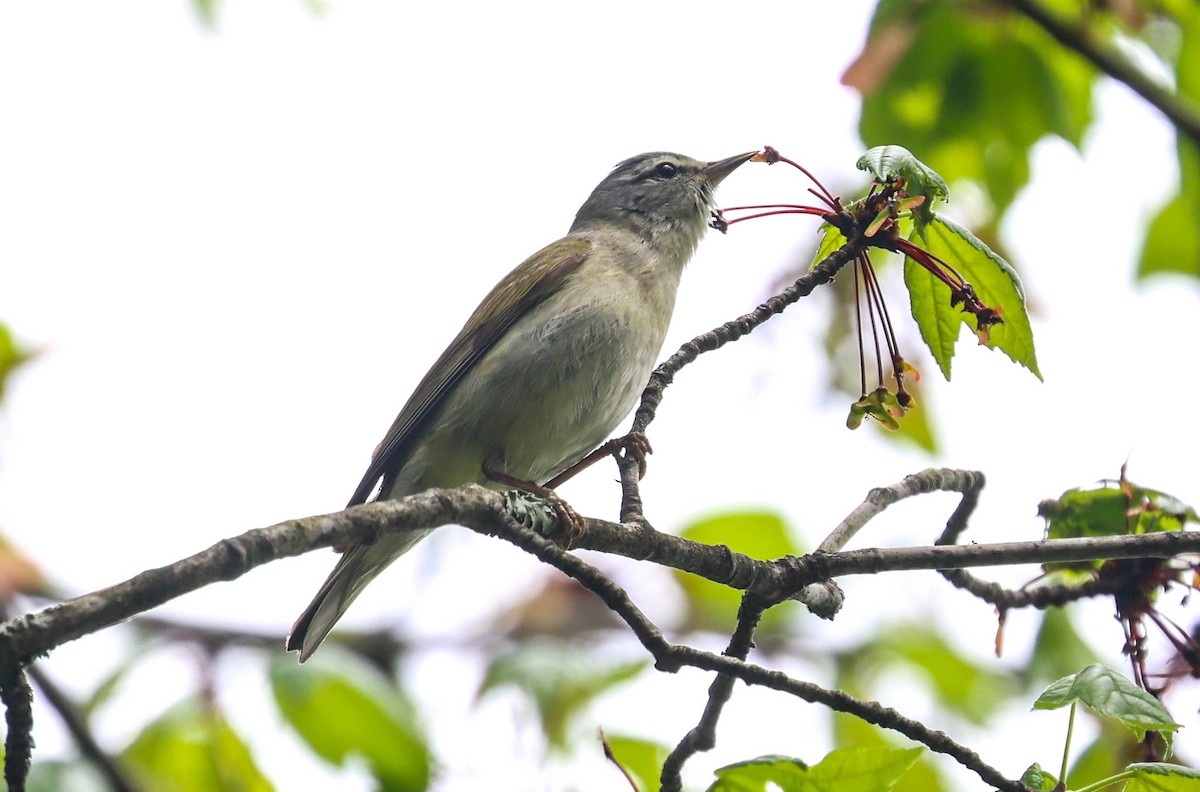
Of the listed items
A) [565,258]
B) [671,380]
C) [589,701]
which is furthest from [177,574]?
[565,258]

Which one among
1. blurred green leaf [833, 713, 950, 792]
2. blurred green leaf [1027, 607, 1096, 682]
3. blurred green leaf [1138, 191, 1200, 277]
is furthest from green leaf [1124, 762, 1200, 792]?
blurred green leaf [1138, 191, 1200, 277]

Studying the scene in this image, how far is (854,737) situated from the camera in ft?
18.8

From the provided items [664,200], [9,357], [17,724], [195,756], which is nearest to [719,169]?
[664,200]

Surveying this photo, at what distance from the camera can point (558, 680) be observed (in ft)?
14.9

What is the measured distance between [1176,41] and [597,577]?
12.4 feet

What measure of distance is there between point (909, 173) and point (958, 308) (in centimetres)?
50

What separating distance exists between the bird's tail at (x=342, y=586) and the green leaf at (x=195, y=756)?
0.46 metres

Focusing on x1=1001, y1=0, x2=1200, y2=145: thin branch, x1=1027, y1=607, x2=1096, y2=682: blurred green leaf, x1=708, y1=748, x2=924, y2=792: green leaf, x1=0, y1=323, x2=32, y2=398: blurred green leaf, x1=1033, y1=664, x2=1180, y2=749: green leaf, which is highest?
x1=1001, y1=0, x2=1200, y2=145: thin branch

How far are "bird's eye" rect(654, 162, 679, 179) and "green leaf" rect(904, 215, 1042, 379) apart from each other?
134 inches

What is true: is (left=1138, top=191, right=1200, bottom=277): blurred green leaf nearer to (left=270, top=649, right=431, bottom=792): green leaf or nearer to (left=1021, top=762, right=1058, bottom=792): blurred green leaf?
(left=1021, top=762, right=1058, bottom=792): blurred green leaf

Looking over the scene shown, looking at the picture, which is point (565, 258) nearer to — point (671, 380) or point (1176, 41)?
point (671, 380)

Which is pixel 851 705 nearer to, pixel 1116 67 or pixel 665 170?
pixel 1116 67

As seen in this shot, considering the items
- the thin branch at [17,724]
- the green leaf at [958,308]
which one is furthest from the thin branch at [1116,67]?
the thin branch at [17,724]

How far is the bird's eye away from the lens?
21.4 feet
